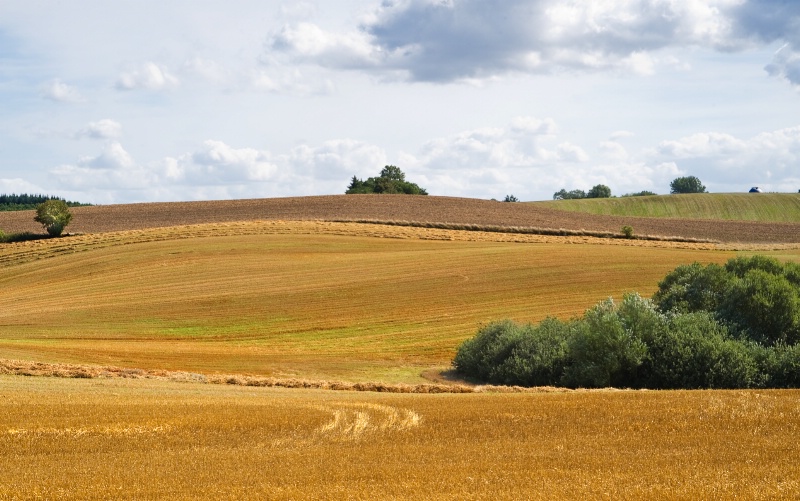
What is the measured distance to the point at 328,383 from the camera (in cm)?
2461

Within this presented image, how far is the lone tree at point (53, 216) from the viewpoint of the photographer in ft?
233

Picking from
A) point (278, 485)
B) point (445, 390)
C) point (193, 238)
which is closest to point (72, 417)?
point (278, 485)

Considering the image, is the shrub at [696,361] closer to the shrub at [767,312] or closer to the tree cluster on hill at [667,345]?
the tree cluster on hill at [667,345]

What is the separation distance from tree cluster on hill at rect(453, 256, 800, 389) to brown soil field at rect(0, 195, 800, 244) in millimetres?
44374

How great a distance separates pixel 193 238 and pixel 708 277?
42015 mm

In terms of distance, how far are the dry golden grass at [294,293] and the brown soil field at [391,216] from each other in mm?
9757

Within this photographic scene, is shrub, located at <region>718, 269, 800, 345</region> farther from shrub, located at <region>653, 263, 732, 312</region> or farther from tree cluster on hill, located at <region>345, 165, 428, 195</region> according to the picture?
tree cluster on hill, located at <region>345, 165, 428, 195</region>

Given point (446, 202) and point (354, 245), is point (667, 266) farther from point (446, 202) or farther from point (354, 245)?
point (446, 202)

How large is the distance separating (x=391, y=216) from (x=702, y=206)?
50.4 m

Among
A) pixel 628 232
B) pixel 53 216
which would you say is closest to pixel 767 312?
pixel 628 232

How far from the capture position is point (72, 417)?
15492 mm

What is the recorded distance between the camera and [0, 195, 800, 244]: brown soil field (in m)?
76.8

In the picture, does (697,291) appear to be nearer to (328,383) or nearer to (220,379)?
(328,383)

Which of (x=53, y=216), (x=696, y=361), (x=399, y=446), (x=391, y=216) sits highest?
(x=391, y=216)
